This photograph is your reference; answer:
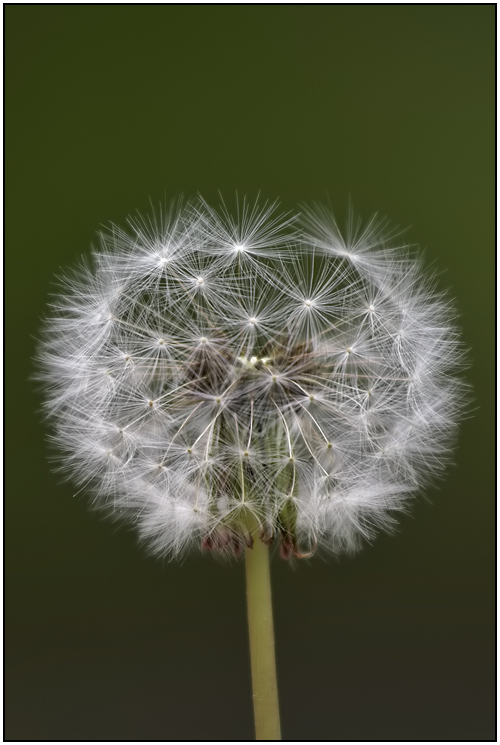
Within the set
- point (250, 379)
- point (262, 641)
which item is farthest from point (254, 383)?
point (262, 641)

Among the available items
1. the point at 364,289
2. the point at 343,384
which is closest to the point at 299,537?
the point at 343,384

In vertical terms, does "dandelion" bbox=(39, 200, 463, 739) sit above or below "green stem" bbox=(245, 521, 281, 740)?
above

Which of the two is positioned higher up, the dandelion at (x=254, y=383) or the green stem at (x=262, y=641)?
the dandelion at (x=254, y=383)

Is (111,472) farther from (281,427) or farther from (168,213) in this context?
(168,213)

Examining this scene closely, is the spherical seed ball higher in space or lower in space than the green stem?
higher

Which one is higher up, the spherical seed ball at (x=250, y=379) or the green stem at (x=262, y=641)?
the spherical seed ball at (x=250, y=379)
